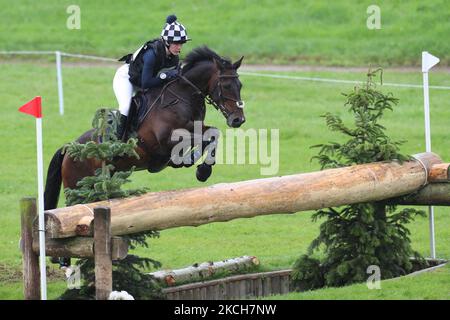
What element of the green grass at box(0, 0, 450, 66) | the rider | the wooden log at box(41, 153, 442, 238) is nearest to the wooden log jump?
the wooden log at box(41, 153, 442, 238)

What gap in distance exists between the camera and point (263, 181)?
A: 33.5ft

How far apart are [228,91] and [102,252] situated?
2828 mm

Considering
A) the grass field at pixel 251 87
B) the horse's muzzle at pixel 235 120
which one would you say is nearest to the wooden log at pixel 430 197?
the grass field at pixel 251 87

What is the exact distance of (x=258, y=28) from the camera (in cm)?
2791

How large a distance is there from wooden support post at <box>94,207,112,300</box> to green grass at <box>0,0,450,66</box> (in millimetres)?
16919

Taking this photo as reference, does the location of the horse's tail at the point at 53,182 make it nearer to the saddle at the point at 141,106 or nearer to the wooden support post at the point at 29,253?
the saddle at the point at 141,106

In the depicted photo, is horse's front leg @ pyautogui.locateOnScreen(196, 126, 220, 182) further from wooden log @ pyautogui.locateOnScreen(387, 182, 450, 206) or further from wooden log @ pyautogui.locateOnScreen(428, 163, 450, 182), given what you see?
wooden log @ pyautogui.locateOnScreen(428, 163, 450, 182)

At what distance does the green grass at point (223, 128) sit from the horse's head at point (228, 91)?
1751mm

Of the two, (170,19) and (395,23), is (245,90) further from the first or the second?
(170,19)

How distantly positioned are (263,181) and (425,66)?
96.6 inches

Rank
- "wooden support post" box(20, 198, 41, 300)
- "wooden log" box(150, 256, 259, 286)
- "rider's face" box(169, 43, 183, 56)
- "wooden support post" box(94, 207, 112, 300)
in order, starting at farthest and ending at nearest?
"rider's face" box(169, 43, 183, 56)
"wooden log" box(150, 256, 259, 286)
"wooden support post" box(20, 198, 41, 300)
"wooden support post" box(94, 207, 112, 300)

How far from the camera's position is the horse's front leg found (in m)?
11.3

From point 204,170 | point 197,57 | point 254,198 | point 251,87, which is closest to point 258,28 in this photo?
point 251,87

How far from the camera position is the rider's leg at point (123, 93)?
1166 centimetres
